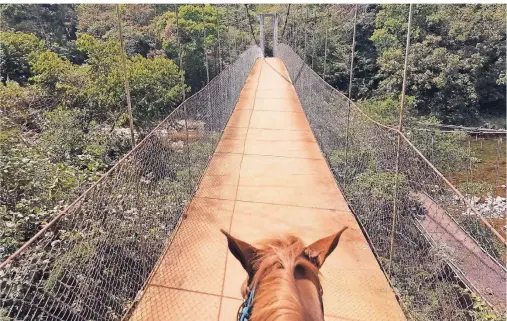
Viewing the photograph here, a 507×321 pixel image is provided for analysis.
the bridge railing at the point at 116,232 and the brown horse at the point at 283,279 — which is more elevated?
the brown horse at the point at 283,279

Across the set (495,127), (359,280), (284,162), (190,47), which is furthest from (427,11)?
(359,280)

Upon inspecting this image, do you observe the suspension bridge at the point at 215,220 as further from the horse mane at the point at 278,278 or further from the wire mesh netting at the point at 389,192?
the horse mane at the point at 278,278

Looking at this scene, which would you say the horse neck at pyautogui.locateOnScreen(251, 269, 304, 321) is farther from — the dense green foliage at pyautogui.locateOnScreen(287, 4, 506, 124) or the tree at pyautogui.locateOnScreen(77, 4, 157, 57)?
the tree at pyautogui.locateOnScreen(77, 4, 157, 57)

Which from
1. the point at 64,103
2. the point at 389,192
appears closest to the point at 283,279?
the point at 389,192

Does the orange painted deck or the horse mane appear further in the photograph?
the orange painted deck

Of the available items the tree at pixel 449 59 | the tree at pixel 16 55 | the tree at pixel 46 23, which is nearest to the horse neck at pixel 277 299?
the tree at pixel 16 55

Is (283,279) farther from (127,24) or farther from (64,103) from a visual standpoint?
(127,24)

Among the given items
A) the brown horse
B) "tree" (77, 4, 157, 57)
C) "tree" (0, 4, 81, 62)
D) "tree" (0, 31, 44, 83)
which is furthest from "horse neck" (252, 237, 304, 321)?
"tree" (77, 4, 157, 57)
